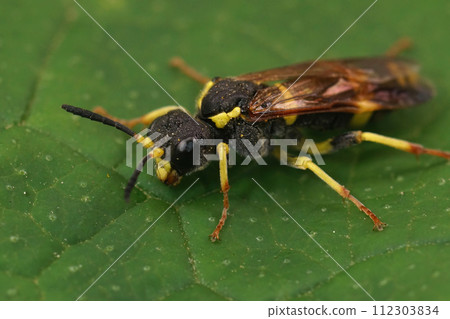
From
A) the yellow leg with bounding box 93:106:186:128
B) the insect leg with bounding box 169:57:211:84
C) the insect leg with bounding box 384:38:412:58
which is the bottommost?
the yellow leg with bounding box 93:106:186:128

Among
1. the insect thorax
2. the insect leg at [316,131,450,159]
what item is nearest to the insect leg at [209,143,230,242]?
the insect thorax

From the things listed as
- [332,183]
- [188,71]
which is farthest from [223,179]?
[188,71]

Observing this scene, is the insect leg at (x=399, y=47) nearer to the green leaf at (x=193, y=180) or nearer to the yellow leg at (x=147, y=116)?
the green leaf at (x=193, y=180)

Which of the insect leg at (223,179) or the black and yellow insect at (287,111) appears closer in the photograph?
the insect leg at (223,179)

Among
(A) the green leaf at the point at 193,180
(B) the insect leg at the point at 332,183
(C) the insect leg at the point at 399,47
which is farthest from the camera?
(C) the insect leg at the point at 399,47

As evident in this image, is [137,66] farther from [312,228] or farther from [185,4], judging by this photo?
[312,228]

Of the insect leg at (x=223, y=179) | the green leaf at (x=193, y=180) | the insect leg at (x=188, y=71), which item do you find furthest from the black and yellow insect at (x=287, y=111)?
the insect leg at (x=188, y=71)

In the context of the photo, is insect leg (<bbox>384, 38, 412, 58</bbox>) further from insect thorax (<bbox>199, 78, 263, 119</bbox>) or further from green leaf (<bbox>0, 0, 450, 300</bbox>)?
insect thorax (<bbox>199, 78, 263, 119</bbox>)
